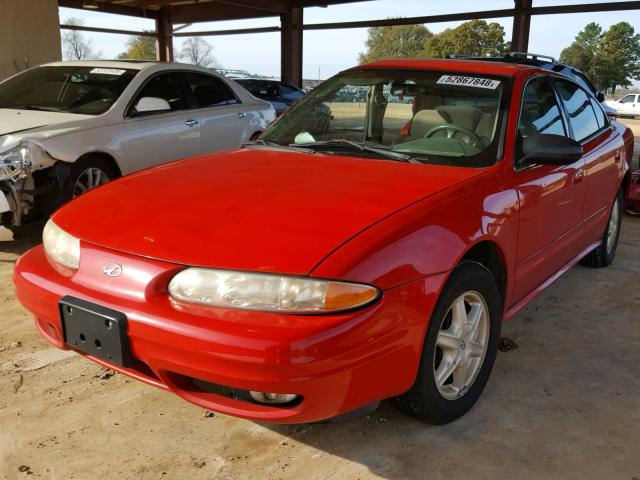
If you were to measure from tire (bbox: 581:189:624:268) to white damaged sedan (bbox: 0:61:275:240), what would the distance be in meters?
3.56

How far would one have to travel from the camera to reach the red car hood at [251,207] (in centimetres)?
200

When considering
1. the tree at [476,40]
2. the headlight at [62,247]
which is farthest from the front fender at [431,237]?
the tree at [476,40]

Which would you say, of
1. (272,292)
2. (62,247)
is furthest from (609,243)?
(62,247)

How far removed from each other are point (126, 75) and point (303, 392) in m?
4.42

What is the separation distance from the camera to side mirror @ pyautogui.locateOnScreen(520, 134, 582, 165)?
2.77 metres

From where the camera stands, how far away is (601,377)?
116 inches

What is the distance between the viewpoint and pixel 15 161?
4195 millimetres

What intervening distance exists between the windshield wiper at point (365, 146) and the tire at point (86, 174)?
2.17 m

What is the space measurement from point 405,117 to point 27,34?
30.2ft

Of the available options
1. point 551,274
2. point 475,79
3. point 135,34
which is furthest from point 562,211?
point 135,34

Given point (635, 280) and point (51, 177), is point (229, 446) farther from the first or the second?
point (635, 280)

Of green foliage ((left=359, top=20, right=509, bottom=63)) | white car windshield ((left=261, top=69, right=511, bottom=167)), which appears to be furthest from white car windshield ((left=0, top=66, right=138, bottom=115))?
green foliage ((left=359, top=20, right=509, bottom=63))

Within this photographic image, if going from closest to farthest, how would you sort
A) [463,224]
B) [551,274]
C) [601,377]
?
[463,224]
[601,377]
[551,274]

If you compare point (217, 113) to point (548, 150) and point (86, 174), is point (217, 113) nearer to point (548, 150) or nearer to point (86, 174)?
point (86, 174)
